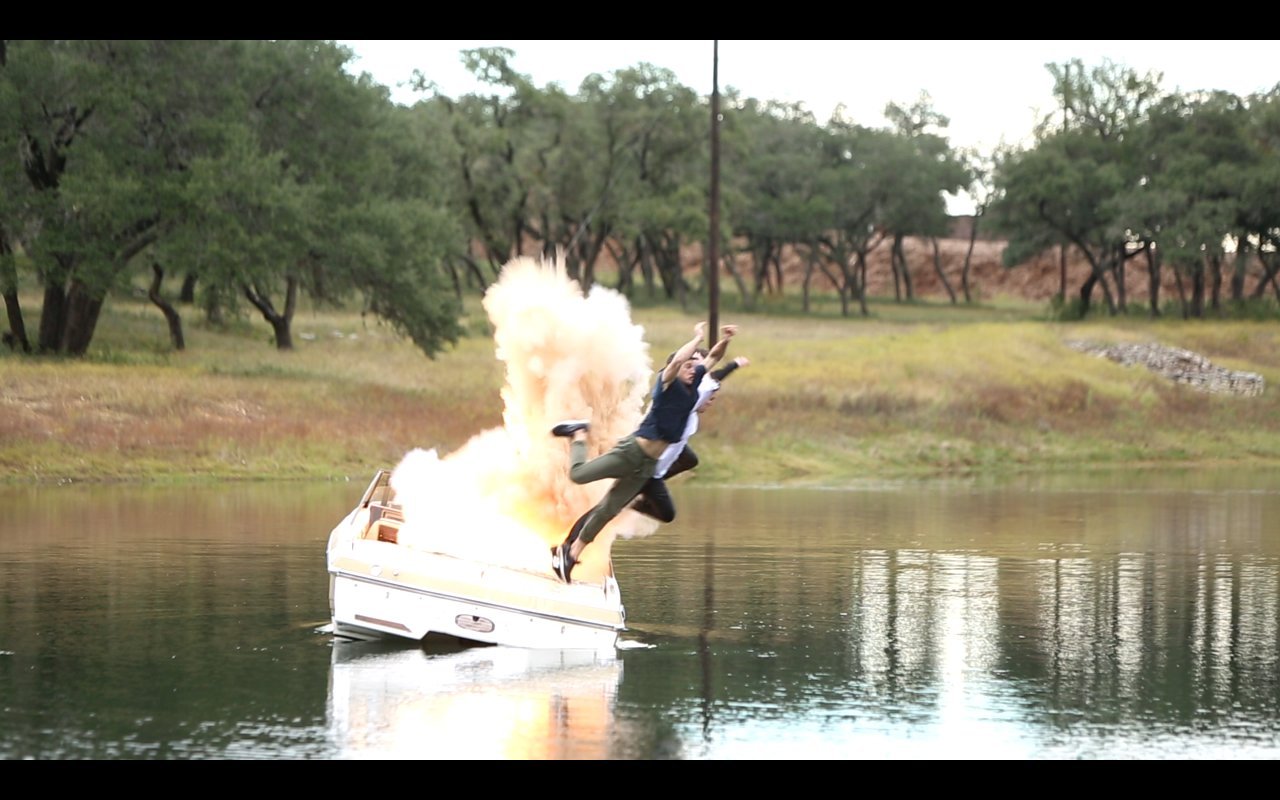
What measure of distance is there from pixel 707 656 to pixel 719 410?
945 inches

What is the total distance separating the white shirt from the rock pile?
38.3 m

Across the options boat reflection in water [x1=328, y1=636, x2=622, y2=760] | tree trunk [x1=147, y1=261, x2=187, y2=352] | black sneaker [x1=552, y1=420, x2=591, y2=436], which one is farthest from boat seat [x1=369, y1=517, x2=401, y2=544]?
tree trunk [x1=147, y1=261, x2=187, y2=352]

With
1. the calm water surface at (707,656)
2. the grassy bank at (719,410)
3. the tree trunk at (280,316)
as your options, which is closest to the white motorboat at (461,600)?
the calm water surface at (707,656)

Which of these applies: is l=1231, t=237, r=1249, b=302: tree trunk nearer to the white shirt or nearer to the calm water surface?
the calm water surface

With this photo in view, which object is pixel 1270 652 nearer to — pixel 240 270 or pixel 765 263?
pixel 240 270

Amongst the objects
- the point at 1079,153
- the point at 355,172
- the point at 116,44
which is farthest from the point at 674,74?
the point at 116,44

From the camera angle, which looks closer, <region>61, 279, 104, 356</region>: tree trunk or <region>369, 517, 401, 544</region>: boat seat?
<region>369, 517, 401, 544</region>: boat seat

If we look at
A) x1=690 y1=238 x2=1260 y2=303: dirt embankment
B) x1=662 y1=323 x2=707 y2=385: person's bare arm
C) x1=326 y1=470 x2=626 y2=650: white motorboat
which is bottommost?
x1=326 y1=470 x2=626 y2=650: white motorboat

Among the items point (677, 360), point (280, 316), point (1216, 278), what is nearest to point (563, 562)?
point (677, 360)

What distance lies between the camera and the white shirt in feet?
41.4

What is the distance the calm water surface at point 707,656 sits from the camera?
9.40 meters

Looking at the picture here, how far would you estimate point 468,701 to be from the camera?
1054 centimetres

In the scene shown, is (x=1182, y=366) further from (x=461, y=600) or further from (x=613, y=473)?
(x=461, y=600)
